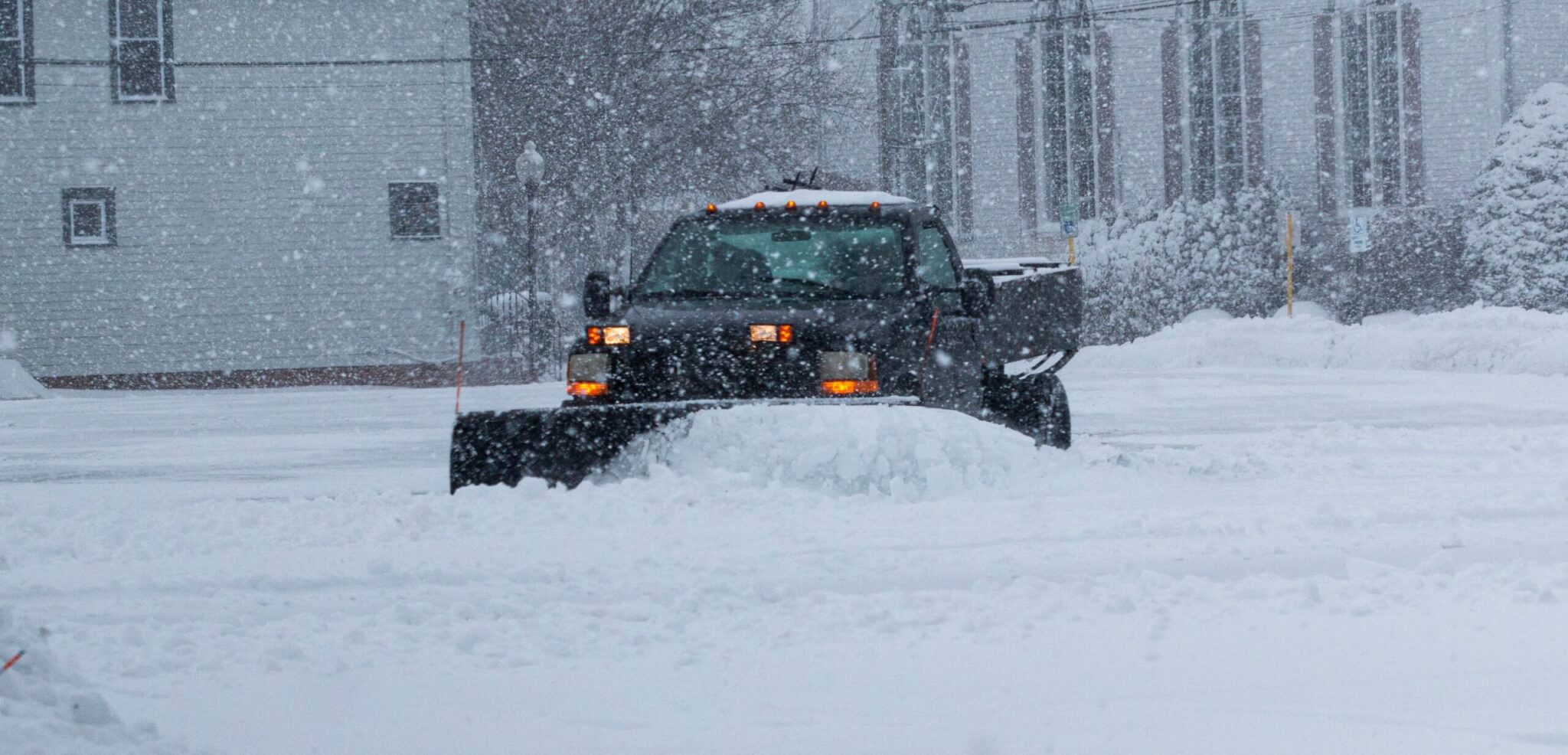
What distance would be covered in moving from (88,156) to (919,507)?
20393 millimetres

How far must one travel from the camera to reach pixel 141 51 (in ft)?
82.6

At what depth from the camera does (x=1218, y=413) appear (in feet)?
47.6

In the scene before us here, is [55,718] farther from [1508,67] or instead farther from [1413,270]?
[1508,67]

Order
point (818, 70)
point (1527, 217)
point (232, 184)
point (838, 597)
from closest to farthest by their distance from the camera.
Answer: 1. point (838, 597)
2. point (232, 184)
3. point (1527, 217)
4. point (818, 70)

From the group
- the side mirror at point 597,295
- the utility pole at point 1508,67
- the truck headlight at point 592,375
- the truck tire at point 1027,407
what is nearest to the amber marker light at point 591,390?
the truck headlight at point 592,375

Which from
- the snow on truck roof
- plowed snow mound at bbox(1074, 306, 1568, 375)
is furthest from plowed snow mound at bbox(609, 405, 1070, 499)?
plowed snow mound at bbox(1074, 306, 1568, 375)

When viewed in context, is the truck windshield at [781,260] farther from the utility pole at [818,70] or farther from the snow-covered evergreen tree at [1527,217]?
the snow-covered evergreen tree at [1527,217]

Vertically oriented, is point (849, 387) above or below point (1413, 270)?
below

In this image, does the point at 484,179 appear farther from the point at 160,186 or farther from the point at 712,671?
the point at 712,671

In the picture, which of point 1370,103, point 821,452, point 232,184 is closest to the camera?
point 821,452

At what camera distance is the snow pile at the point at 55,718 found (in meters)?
3.42

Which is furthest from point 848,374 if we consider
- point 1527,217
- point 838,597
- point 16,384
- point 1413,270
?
point 1527,217

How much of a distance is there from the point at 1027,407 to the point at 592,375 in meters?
3.04

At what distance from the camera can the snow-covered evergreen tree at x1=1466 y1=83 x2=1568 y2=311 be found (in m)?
27.6
